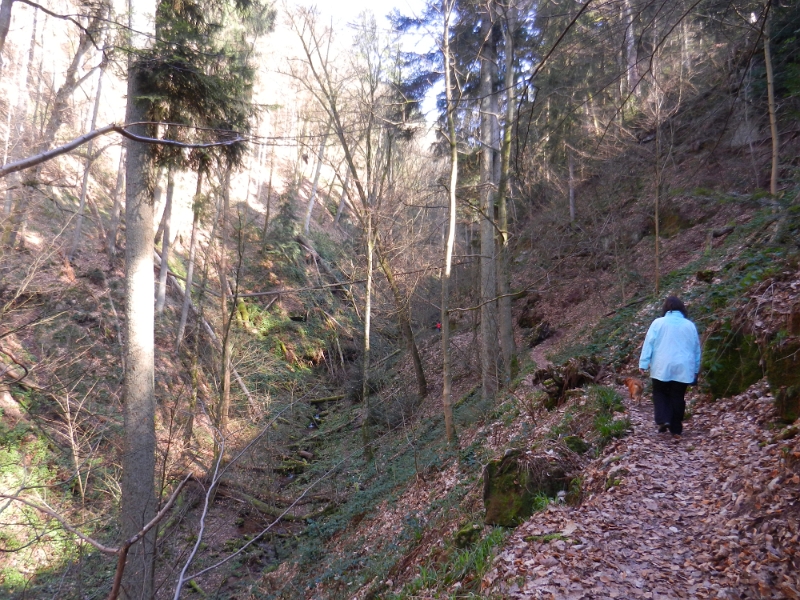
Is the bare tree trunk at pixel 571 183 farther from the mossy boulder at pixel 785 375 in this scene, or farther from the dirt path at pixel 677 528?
the dirt path at pixel 677 528

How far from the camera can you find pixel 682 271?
12805 mm

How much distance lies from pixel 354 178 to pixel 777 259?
9.31 metres

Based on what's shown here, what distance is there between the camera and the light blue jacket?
17.7 ft

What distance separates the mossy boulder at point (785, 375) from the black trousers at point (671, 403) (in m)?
0.83

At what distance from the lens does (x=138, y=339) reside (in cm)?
699

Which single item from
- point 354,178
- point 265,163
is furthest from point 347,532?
point 265,163

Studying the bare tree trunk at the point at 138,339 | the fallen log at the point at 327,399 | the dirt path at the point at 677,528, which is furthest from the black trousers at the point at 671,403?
the fallen log at the point at 327,399

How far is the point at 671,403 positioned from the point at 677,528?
1897mm

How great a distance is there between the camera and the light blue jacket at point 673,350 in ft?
17.7

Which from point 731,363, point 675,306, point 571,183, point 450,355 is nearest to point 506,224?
point 450,355

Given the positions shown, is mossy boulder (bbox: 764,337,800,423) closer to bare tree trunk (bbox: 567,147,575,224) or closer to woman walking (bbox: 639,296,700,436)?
woman walking (bbox: 639,296,700,436)

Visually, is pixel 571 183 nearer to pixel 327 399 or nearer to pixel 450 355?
pixel 450 355

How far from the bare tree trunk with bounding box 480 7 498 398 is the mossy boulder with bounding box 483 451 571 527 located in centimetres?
636

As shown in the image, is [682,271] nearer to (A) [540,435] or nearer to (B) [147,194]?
(A) [540,435]
